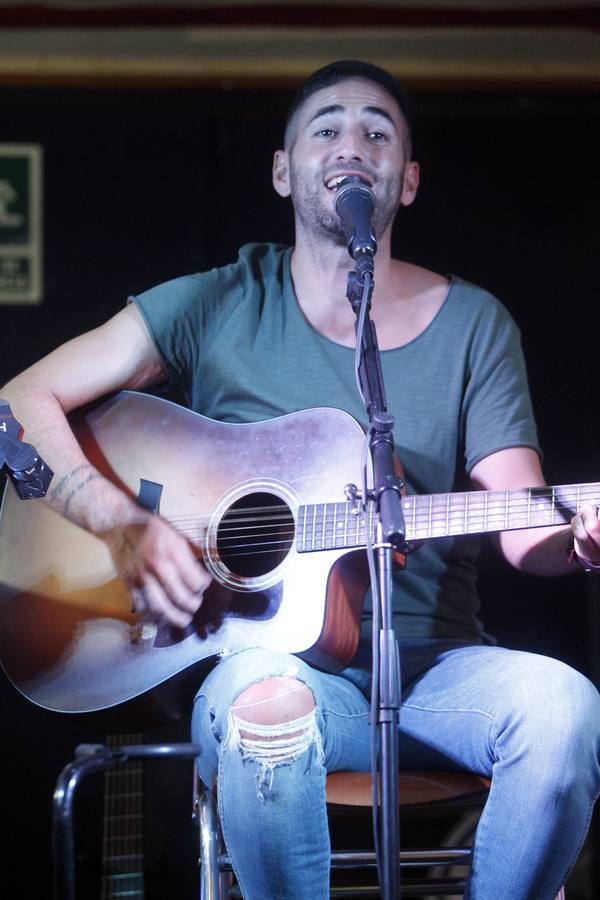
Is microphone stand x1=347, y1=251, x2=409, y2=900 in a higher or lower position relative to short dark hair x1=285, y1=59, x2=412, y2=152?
lower

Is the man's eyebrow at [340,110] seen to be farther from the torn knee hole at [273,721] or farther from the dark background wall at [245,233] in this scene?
the torn knee hole at [273,721]

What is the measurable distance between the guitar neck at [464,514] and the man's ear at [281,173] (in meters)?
0.80

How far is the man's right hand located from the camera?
1.85 meters

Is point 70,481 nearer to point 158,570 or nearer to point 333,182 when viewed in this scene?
point 158,570

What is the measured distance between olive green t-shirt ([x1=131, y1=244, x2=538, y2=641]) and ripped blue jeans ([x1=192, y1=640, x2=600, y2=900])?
1.17 feet

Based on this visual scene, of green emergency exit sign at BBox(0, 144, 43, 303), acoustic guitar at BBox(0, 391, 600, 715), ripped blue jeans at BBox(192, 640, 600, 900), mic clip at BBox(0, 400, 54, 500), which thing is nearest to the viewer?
ripped blue jeans at BBox(192, 640, 600, 900)

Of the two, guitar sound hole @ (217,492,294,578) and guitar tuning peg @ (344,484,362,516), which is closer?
guitar tuning peg @ (344,484,362,516)

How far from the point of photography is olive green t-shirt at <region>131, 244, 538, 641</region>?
2018mm

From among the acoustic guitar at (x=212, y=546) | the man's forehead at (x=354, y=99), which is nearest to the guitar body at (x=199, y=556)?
the acoustic guitar at (x=212, y=546)

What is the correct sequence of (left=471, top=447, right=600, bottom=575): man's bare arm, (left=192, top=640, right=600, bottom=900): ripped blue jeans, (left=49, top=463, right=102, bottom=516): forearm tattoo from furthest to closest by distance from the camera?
(left=49, top=463, right=102, bottom=516): forearm tattoo → (left=471, top=447, right=600, bottom=575): man's bare arm → (left=192, top=640, right=600, bottom=900): ripped blue jeans

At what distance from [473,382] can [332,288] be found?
333 mm

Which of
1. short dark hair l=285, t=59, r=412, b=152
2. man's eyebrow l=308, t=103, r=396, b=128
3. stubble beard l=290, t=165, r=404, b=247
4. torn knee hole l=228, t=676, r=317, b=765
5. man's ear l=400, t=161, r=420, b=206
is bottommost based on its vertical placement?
torn knee hole l=228, t=676, r=317, b=765

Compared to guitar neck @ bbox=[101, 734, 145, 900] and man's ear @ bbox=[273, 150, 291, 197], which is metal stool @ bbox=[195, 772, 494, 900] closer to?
guitar neck @ bbox=[101, 734, 145, 900]

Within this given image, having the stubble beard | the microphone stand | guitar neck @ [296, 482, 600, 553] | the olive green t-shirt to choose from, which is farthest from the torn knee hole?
the stubble beard
